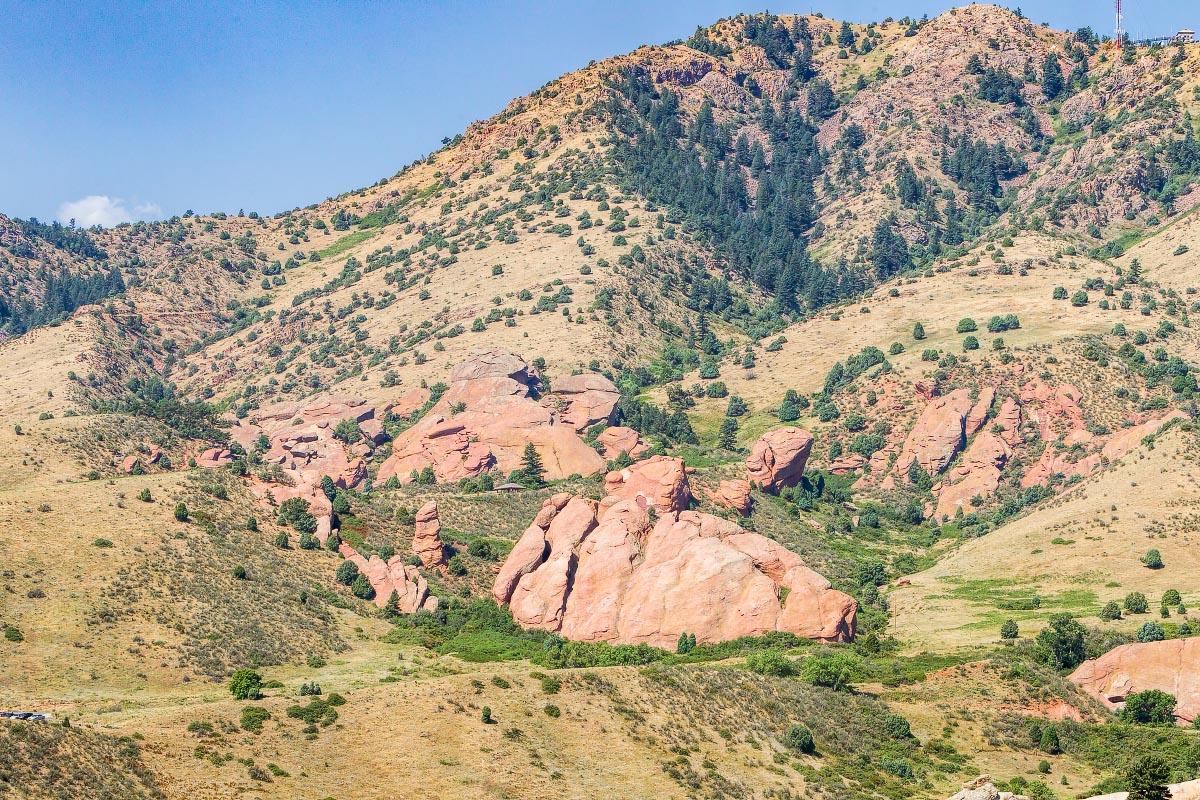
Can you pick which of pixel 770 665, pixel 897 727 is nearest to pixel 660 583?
pixel 770 665

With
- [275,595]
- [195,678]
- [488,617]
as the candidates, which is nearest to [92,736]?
[195,678]

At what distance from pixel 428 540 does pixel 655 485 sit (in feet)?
84.5

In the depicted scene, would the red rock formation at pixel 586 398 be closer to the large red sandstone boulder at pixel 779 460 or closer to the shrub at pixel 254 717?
the large red sandstone boulder at pixel 779 460

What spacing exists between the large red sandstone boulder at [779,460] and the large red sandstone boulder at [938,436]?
68.7ft

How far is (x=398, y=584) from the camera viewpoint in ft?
393

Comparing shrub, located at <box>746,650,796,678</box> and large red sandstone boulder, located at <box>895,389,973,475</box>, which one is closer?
shrub, located at <box>746,650,796,678</box>

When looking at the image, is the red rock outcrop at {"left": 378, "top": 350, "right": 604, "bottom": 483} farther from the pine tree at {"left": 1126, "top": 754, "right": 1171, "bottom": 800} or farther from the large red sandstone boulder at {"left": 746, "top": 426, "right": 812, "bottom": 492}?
the pine tree at {"left": 1126, "top": 754, "right": 1171, "bottom": 800}

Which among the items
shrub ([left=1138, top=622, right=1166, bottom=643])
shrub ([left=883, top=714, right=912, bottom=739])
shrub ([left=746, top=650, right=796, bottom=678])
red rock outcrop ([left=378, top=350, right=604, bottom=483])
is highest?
red rock outcrop ([left=378, top=350, right=604, bottom=483])

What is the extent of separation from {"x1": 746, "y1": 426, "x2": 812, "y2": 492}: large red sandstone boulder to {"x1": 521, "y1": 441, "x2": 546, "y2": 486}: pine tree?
91.0 feet

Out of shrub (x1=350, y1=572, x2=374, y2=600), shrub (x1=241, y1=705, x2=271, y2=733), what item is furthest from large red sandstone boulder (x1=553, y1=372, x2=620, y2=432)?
shrub (x1=241, y1=705, x2=271, y2=733)

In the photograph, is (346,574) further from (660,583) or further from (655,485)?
(655,485)

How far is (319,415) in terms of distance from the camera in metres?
191

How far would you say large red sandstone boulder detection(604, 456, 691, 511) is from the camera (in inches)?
5300

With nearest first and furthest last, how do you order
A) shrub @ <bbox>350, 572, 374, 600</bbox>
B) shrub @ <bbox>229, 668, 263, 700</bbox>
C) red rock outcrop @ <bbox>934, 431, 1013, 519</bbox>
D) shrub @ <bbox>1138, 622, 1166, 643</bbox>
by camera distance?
shrub @ <bbox>229, 668, 263, 700</bbox> < shrub @ <bbox>1138, 622, 1166, 643</bbox> < shrub @ <bbox>350, 572, 374, 600</bbox> < red rock outcrop @ <bbox>934, 431, 1013, 519</bbox>
